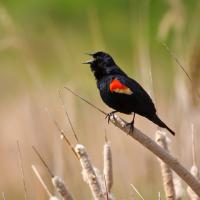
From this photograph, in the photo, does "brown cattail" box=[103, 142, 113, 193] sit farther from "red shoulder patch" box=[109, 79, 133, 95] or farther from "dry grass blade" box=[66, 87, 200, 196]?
"red shoulder patch" box=[109, 79, 133, 95]

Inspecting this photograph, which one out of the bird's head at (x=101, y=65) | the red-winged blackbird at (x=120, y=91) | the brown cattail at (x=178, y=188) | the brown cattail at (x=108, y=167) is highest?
the bird's head at (x=101, y=65)

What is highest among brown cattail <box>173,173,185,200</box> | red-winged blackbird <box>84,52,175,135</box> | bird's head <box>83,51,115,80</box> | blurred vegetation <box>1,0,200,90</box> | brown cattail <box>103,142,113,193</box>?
blurred vegetation <box>1,0,200,90</box>

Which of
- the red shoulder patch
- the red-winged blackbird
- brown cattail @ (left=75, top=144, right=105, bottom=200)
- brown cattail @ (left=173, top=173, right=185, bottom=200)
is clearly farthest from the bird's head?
brown cattail @ (left=75, top=144, right=105, bottom=200)

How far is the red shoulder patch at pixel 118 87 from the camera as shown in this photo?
3.10 m

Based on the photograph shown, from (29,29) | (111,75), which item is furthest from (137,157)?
(29,29)

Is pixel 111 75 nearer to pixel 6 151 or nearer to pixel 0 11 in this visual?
pixel 0 11

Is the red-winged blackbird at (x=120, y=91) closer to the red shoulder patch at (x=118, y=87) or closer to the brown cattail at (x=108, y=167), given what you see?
the red shoulder patch at (x=118, y=87)

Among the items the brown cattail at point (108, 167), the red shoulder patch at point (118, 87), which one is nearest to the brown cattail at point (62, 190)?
the brown cattail at point (108, 167)

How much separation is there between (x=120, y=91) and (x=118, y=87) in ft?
0.06

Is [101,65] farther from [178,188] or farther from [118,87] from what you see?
[178,188]

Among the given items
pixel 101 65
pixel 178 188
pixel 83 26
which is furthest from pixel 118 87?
pixel 83 26

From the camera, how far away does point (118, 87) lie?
3123 millimetres

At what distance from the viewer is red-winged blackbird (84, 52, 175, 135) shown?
306cm

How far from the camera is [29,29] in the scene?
10203mm
